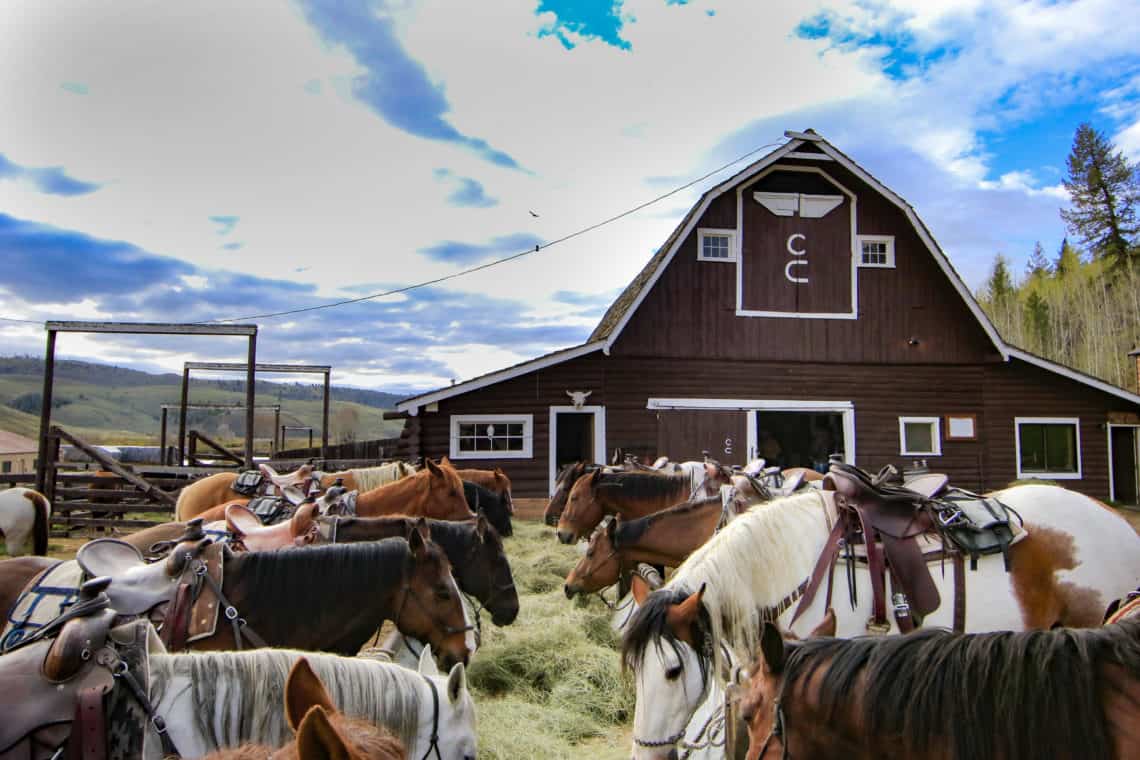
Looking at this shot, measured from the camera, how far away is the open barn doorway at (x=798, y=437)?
15.1m

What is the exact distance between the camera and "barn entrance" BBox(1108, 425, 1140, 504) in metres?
14.5

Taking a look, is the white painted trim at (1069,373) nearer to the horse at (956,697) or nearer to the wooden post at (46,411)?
the horse at (956,697)

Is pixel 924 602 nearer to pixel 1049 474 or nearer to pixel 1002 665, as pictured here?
pixel 1002 665

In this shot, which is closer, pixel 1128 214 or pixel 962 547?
pixel 962 547

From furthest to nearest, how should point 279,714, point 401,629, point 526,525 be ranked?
point 526,525, point 401,629, point 279,714

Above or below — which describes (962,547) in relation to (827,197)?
below

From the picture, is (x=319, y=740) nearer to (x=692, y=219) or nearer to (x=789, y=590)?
(x=789, y=590)

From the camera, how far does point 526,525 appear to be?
11.8 m

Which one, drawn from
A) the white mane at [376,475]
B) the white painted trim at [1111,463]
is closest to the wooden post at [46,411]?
the white mane at [376,475]

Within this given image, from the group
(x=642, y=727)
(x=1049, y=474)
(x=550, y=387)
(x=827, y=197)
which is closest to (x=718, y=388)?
(x=550, y=387)

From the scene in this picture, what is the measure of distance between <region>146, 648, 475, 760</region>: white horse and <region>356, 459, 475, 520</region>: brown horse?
3811 millimetres

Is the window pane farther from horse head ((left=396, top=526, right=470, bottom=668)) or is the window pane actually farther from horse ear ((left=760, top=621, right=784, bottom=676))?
horse ear ((left=760, top=621, right=784, bottom=676))

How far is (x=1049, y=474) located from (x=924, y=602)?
531 inches

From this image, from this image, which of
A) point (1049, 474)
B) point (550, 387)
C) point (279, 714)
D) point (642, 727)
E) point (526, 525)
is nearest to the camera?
point (279, 714)
